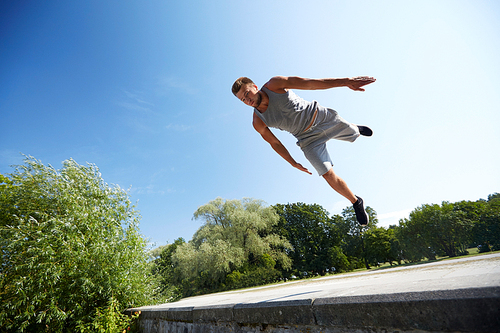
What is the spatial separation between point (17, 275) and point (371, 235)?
3182 cm

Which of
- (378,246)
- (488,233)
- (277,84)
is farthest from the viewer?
(378,246)

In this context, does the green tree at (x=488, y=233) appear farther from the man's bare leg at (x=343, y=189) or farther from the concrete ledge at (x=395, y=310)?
the concrete ledge at (x=395, y=310)

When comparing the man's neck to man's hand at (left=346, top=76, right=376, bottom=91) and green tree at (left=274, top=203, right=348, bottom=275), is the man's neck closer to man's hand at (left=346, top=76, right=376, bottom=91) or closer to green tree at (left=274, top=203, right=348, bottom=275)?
man's hand at (left=346, top=76, right=376, bottom=91)

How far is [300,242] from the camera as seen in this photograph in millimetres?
31609

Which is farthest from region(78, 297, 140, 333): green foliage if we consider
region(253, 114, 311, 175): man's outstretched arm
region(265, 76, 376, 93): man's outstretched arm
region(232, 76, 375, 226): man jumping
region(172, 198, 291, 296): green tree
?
region(172, 198, 291, 296): green tree

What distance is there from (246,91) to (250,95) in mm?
62

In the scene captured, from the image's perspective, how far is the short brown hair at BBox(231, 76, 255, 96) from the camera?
259 cm

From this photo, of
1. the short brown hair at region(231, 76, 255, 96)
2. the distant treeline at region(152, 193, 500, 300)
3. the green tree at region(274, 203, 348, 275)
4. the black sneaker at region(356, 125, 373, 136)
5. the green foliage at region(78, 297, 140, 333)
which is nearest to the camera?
the short brown hair at region(231, 76, 255, 96)

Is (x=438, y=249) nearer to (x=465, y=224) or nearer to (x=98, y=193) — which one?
(x=465, y=224)

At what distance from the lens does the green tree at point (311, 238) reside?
28969mm

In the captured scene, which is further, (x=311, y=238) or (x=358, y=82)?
(x=311, y=238)

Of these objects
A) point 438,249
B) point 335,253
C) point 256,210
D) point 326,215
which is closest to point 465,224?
point 438,249

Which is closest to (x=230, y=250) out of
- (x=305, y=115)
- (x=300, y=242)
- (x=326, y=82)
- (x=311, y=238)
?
(x=300, y=242)

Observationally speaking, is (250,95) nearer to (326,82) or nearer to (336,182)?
(326,82)
